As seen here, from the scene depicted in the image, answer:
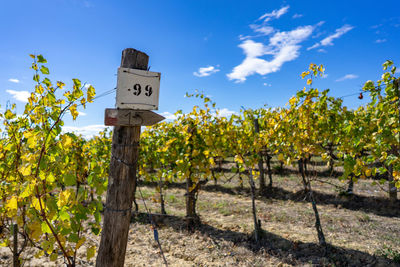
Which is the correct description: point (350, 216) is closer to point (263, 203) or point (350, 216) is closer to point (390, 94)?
point (263, 203)

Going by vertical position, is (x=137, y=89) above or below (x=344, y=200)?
above

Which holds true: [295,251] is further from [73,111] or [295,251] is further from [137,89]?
[73,111]

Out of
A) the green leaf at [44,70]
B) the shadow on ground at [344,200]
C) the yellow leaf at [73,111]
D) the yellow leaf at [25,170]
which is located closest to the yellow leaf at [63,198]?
the yellow leaf at [25,170]

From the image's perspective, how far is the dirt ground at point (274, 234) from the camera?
174 inches

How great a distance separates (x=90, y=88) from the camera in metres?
2.16

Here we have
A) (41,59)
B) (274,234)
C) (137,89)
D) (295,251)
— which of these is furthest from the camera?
(274,234)

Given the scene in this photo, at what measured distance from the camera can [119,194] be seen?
204 centimetres

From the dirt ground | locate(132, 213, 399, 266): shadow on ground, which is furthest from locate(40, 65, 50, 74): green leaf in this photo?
locate(132, 213, 399, 266): shadow on ground

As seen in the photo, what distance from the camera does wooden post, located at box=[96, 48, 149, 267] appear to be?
2.04 m

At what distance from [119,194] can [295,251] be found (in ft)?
13.0

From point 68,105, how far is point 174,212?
6032 mm

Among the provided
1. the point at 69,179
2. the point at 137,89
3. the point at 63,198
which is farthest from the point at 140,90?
the point at 63,198

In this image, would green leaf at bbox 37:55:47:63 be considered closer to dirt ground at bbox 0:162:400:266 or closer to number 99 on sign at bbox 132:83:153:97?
number 99 on sign at bbox 132:83:153:97

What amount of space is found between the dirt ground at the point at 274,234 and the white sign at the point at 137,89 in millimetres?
1920
